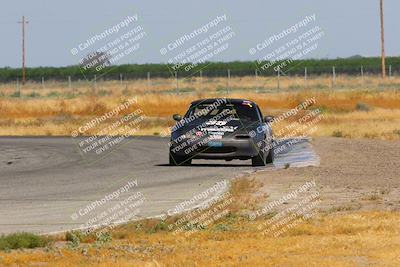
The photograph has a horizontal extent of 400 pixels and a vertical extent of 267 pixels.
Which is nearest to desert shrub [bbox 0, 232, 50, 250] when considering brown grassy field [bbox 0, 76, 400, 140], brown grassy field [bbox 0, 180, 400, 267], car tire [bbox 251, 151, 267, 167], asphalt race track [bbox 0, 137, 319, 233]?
brown grassy field [bbox 0, 180, 400, 267]

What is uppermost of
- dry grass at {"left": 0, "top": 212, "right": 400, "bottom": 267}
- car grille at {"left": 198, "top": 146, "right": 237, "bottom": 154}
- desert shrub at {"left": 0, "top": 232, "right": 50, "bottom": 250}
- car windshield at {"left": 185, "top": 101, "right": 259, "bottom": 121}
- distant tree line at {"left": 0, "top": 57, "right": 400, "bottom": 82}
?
distant tree line at {"left": 0, "top": 57, "right": 400, "bottom": 82}

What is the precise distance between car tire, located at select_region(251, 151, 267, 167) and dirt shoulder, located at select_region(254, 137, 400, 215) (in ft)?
4.28

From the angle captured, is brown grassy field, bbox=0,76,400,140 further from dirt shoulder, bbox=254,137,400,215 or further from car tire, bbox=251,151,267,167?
car tire, bbox=251,151,267,167

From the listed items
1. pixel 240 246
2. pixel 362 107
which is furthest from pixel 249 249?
pixel 362 107

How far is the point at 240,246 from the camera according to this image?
43.0 ft

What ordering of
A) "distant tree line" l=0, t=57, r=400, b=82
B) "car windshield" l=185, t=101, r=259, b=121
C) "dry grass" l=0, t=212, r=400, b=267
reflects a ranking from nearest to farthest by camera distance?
1. "dry grass" l=0, t=212, r=400, b=267
2. "car windshield" l=185, t=101, r=259, b=121
3. "distant tree line" l=0, t=57, r=400, b=82

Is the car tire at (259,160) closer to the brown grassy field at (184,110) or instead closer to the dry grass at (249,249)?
the dry grass at (249,249)

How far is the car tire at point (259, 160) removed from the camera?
2630 cm

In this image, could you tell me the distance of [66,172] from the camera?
86.0 ft

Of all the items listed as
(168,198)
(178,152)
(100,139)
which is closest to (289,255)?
(168,198)

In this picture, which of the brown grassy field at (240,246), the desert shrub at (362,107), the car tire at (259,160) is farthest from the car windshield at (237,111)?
the desert shrub at (362,107)

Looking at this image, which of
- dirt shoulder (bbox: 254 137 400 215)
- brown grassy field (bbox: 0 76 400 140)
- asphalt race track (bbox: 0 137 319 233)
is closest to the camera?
asphalt race track (bbox: 0 137 319 233)

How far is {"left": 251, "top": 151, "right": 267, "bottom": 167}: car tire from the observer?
26.3 meters

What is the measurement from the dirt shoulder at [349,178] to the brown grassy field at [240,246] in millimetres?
2235
